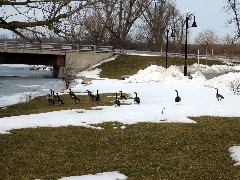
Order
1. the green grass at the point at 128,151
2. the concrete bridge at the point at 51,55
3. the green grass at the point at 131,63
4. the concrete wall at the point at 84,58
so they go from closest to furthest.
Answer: the green grass at the point at 128,151
the concrete bridge at the point at 51,55
the green grass at the point at 131,63
the concrete wall at the point at 84,58

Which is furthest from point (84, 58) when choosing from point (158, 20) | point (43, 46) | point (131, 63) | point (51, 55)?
point (158, 20)

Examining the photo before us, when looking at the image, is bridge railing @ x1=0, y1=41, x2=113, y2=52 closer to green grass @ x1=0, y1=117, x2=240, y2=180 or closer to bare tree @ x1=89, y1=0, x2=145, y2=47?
bare tree @ x1=89, y1=0, x2=145, y2=47

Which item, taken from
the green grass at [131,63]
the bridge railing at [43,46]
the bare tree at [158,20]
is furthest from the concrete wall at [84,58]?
the bare tree at [158,20]

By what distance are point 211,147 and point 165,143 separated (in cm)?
126

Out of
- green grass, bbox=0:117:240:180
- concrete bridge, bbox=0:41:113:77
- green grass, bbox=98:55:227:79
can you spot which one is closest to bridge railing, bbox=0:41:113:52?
concrete bridge, bbox=0:41:113:77

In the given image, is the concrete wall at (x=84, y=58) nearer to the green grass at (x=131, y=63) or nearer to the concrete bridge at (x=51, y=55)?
the concrete bridge at (x=51, y=55)

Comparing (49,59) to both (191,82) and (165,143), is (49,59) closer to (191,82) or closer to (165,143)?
(191,82)

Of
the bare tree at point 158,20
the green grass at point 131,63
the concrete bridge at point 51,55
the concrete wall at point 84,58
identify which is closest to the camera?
the concrete bridge at point 51,55

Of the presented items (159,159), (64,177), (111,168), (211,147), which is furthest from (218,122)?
(64,177)

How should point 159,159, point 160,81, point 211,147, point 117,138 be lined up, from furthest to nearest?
1. point 160,81
2. point 117,138
3. point 211,147
4. point 159,159

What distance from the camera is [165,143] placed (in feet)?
37.8

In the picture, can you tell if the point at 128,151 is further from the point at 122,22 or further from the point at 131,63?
the point at 122,22

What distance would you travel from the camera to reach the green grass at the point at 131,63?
5384 centimetres

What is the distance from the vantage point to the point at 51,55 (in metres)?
56.0
